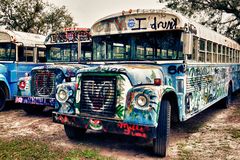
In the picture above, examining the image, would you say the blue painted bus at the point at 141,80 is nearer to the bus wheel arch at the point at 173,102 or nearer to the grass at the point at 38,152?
the bus wheel arch at the point at 173,102

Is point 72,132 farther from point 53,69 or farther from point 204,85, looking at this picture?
point 204,85

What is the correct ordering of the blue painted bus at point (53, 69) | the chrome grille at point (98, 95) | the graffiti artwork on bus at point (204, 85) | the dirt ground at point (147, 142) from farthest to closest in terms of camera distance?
the blue painted bus at point (53, 69) < the graffiti artwork on bus at point (204, 85) < the dirt ground at point (147, 142) < the chrome grille at point (98, 95)

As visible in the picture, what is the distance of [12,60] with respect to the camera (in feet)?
29.3

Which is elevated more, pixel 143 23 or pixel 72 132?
pixel 143 23

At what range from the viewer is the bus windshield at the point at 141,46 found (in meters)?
5.20

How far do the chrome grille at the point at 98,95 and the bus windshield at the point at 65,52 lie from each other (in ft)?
12.5

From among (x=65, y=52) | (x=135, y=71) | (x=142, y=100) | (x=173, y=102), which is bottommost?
(x=173, y=102)

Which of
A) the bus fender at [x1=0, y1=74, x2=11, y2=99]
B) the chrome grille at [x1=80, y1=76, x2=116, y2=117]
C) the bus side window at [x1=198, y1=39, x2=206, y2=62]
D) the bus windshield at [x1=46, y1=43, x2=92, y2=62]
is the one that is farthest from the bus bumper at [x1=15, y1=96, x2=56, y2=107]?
the bus side window at [x1=198, y1=39, x2=206, y2=62]

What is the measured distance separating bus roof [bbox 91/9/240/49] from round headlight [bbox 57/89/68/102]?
1.57 meters

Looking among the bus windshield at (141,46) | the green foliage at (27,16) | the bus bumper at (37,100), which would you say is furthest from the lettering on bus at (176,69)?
the green foliage at (27,16)

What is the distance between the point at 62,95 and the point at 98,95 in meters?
0.79

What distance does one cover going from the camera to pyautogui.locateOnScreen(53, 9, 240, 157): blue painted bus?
431 cm

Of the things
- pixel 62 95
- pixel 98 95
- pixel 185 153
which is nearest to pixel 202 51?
pixel 185 153

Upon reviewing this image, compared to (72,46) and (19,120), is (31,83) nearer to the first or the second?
(19,120)
